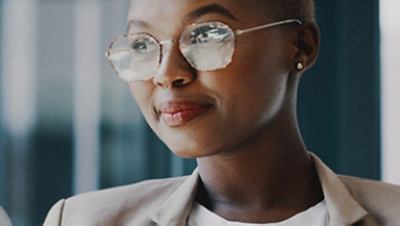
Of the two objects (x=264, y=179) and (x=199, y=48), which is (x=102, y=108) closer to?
(x=264, y=179)

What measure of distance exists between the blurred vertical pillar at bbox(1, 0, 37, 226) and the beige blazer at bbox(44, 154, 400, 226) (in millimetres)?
840

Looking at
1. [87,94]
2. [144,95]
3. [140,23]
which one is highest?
[140,23]

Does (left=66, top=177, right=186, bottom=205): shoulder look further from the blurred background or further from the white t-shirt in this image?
the blurred background

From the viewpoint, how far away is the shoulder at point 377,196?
4.23ft

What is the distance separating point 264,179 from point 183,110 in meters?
0.22

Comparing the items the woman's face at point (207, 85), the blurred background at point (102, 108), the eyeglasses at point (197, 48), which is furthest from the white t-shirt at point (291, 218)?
the blurred background at point (102, 108)

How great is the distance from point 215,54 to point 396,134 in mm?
1196

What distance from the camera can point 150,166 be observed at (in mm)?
2232

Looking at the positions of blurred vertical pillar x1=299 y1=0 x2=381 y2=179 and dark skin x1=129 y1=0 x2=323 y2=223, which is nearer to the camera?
dark skin x1=129 y1=0 x2=323 y2=223

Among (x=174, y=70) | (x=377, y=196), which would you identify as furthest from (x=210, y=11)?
(x=377, y=196)

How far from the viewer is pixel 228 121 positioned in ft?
3.94

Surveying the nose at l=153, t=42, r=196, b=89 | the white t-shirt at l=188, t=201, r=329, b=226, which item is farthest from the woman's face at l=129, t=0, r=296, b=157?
the white t-shirt at l=188, t=201, r=329, b=226

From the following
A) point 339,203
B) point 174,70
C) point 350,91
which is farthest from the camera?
point 350,91

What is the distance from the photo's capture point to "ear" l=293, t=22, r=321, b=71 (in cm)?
131
